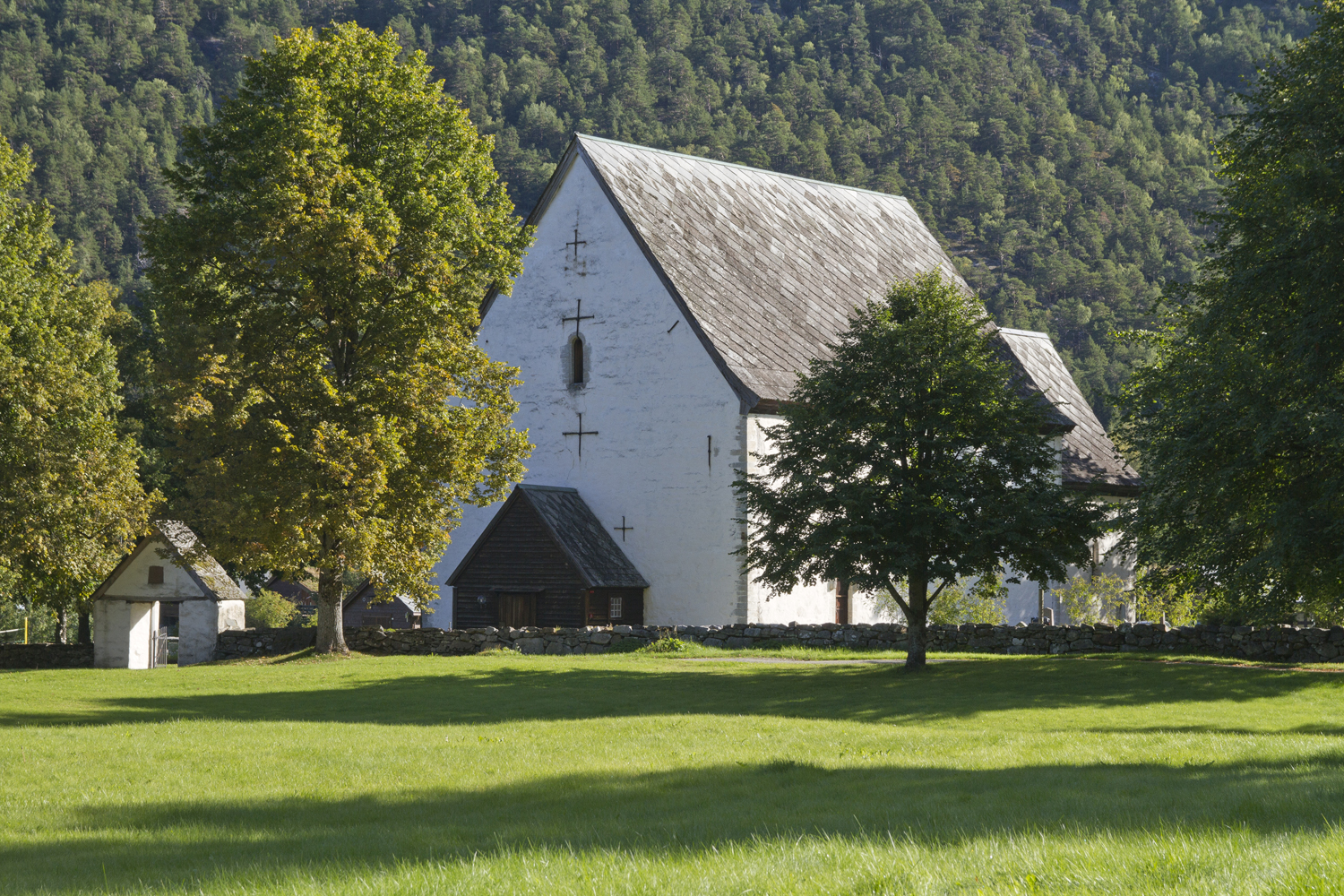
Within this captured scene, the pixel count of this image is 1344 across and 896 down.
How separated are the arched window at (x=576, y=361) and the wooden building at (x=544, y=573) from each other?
3.66m

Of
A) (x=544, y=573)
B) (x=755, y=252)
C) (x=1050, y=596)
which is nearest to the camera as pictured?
(x=544, y=573)

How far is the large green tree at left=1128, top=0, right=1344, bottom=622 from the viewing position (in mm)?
21375

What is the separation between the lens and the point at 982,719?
62.9ft

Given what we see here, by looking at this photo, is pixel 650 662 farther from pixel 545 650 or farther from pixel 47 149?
pixel 47 149

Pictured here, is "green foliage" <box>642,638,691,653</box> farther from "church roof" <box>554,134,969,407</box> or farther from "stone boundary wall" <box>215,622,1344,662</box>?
"church roof" <box>554,134,969,407</box>

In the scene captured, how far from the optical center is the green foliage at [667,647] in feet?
104

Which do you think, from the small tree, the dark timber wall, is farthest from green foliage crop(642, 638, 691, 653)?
the small tree

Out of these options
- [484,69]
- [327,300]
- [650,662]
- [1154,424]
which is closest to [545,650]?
[650,662]

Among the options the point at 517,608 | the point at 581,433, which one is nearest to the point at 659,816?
the point at 517,608

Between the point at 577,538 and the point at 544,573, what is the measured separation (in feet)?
4.43

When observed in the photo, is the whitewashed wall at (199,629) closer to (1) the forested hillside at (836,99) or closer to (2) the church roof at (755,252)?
(2) the church roof at (755,252)

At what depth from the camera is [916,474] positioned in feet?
82.6

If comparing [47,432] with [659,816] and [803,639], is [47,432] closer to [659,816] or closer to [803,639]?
[803,639]

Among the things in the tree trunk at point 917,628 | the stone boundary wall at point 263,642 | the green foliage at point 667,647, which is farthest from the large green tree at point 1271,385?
Answer: the stone boundary wall at point 263,642
